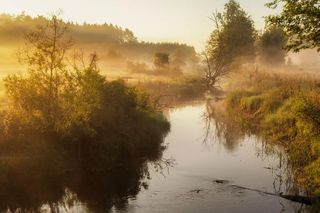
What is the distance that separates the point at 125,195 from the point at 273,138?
13.0m

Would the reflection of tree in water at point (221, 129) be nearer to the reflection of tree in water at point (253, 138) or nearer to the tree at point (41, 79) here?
the reflection of tree in water at point (253, 138)

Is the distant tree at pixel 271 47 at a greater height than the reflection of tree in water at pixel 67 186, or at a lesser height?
greater

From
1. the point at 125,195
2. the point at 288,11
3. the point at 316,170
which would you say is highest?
the point at 288,11

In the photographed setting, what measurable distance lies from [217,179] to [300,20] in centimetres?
922

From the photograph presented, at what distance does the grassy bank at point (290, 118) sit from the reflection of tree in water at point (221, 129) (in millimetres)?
968

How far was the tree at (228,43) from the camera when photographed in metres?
72.3

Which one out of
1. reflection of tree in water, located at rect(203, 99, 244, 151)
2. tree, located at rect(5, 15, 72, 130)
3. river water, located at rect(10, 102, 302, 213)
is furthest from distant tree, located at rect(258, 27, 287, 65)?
tree, located at rect(5, 15, 72, 130)

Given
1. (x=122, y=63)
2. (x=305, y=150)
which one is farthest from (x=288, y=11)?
(x=122, y=63)

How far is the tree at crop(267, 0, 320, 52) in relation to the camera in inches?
786

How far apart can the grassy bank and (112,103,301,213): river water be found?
1.14 metres

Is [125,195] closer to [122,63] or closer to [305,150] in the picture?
[305,150]

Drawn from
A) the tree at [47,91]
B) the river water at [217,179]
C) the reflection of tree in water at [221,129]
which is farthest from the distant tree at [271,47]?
the tree at [47,91]

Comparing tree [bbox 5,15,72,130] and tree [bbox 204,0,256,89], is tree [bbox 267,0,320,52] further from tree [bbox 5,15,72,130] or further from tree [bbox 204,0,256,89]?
tree [bbox 204,0,256,89]

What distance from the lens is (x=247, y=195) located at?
20.3 meters
